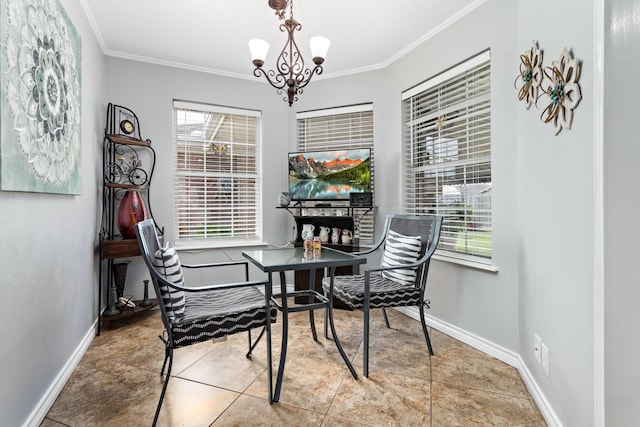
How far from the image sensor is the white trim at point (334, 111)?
3.62 metres

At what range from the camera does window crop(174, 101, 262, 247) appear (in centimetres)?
359

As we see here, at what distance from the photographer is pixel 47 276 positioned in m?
1.76

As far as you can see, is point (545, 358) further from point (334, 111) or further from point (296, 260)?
point (334, 111)

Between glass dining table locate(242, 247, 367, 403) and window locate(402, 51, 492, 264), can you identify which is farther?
window locate(402, 51, 492, 264)

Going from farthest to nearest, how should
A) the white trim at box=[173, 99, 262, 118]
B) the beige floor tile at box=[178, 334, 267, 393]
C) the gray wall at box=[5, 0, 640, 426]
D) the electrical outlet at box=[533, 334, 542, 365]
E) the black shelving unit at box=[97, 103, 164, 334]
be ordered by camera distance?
the white trim at box=[173, 99, 262, 118] < the black shelving unit at box=[97, 103, 164, 334] < the beige floor tile at box=[178, 334, 267, 393] < the electrical outlet at box=[533, 334, 542, 365] < the gray wall at box=[5, 0, 640, 426]

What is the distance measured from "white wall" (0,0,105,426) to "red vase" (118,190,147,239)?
206mm

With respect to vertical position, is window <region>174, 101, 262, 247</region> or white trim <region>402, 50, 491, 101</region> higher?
white trim <region>402, 50, 491, 101</region>

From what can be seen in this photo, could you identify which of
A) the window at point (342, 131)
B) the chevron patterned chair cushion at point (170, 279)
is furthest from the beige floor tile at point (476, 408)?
the window at point (342, 131)

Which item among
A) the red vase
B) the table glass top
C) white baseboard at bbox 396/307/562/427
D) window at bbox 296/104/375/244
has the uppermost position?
window at bbox 296/104/375/244

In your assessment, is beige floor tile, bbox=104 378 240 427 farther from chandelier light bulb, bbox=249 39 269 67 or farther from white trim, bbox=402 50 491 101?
white trim, bbox=402 50 491 101

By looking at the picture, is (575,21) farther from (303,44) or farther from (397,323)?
(397,323)

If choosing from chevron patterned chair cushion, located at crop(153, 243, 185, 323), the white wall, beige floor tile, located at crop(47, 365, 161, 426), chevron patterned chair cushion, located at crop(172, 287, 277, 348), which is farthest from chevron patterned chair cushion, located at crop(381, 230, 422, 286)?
the white wall

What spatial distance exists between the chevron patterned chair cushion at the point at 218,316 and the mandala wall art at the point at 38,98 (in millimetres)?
983

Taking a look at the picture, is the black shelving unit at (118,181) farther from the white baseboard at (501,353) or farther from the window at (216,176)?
the white baseboard at (501,353)
